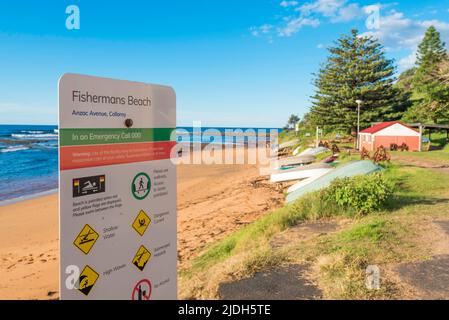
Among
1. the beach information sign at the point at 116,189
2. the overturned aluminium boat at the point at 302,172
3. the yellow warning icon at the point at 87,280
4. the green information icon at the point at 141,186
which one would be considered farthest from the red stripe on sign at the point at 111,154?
the overturned aluminium boat at the point at 302,172

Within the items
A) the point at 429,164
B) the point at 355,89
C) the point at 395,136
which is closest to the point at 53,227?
the point at 429,164

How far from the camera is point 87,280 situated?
8.56 feet

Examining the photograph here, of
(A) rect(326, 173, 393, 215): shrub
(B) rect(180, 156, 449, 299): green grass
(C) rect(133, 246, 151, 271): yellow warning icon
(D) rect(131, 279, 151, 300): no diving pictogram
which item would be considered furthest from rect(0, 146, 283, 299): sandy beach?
(C) rect(133, 246, 151, 271): yellow warning icon

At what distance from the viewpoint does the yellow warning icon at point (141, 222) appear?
2.98 meters

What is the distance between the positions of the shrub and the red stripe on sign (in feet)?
20.7

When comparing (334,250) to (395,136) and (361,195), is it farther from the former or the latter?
(395,136)

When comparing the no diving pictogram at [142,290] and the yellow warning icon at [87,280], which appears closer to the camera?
the yellow warning icon at [87,280]

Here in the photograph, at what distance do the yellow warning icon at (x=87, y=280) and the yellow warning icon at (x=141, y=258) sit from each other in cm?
41

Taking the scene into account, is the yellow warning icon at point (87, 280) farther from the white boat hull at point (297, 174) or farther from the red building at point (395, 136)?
the red building at point (395, 136)

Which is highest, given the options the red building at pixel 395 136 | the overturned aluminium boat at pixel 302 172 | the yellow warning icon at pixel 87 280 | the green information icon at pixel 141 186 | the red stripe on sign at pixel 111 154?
the red building at pixel 395 136

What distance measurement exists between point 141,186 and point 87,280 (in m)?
0.86
